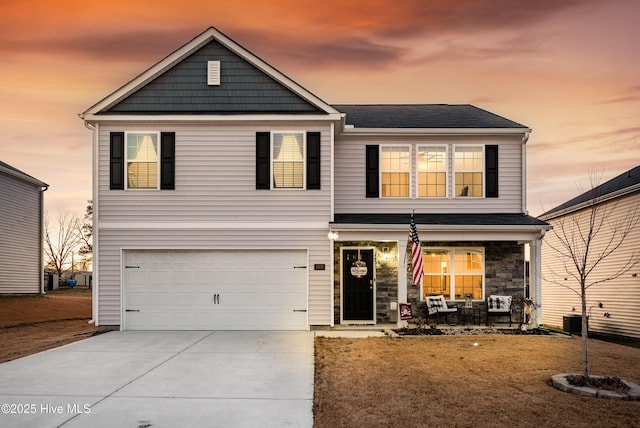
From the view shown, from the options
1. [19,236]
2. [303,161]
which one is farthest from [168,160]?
[19,236]

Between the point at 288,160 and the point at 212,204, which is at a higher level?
the point at 288,160

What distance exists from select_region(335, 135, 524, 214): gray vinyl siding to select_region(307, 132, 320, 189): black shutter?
134 centimetres

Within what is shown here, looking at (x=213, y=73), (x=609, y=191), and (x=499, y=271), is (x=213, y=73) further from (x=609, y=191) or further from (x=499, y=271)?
(x=609, y=191)

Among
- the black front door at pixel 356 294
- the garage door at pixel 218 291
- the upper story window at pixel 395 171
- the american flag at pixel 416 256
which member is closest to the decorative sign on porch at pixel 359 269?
the black front door at pixel 356 294

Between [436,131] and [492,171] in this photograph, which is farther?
[492,171]

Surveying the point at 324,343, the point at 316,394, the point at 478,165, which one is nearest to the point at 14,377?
the point at 316,394

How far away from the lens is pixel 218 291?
52.6 feet

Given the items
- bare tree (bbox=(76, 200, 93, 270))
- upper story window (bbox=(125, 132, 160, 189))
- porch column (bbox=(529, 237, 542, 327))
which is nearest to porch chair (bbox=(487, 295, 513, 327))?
porch column (bbox=(529, 237, 542, 327))

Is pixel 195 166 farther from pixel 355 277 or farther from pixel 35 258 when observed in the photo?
pixel 35 258

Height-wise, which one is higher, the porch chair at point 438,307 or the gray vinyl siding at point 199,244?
the gray vinyl siding at point 199,244

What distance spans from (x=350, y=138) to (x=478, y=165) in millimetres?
3995

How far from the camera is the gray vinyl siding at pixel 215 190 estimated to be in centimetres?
1600

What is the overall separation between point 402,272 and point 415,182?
3.04m

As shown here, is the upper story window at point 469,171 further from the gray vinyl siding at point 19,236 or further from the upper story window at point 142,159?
the gray vinyl siding at point 19,236
